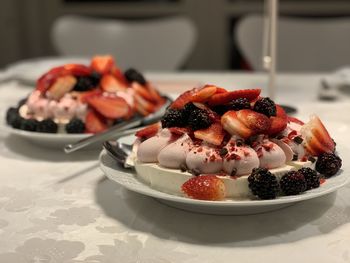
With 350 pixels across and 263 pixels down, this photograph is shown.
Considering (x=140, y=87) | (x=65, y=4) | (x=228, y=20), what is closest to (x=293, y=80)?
(x=140, y=87)

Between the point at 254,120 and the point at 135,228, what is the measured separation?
0.23 m

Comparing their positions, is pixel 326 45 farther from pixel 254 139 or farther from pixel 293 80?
pixel 254 139

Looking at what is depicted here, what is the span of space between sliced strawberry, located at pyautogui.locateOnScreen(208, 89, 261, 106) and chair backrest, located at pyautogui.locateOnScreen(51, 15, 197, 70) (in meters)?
1.83

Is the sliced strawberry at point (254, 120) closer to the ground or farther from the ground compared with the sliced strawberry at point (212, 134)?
farther from the ground

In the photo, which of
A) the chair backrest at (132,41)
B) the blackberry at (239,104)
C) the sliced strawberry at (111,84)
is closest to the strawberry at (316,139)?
the blackberry at (239,104)

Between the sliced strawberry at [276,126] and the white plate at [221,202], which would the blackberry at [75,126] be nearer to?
the white plate at [221,202]

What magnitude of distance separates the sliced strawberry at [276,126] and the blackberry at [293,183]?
9cm

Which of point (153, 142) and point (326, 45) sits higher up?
point (153, 142)

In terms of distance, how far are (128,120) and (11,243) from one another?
49 cm

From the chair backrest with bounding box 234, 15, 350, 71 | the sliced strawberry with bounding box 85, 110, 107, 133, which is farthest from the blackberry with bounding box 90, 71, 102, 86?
the chair backrest with bounding box 234, 15, 350, 71

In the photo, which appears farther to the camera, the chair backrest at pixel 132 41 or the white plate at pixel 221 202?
the chair backrest at pixel 132 41

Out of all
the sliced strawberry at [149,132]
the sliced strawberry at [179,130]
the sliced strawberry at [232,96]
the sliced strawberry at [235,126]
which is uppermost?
the sliced strawberry at [232,96]

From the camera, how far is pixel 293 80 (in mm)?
1887

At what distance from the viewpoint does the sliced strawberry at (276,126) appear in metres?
0.84
